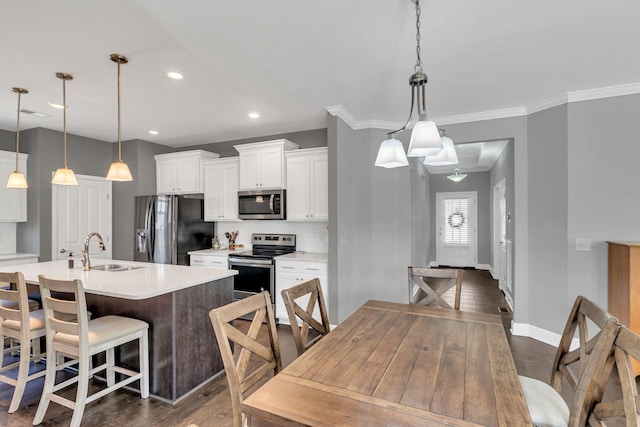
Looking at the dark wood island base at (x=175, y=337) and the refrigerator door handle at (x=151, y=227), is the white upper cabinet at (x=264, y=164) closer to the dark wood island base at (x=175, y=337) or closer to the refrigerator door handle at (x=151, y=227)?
the refrigerator door handle at (x=151, y=227)

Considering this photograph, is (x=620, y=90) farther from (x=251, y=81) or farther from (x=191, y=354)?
(x=191, y=354)

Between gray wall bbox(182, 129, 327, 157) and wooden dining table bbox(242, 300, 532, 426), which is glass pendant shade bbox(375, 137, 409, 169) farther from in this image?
gray wall bbox(182, 129, 327, 157)

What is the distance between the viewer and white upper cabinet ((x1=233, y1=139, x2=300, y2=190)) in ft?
14.0

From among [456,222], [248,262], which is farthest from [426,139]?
[456,222]

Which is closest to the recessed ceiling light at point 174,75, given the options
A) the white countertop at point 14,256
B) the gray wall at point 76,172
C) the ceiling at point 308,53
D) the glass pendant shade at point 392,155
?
the ceiling at point 308,53

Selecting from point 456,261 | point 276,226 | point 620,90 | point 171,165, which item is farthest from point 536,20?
point 456,261

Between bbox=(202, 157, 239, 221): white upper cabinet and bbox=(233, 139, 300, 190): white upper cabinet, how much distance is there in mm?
262

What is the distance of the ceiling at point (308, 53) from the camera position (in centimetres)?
191

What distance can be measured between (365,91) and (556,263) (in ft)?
8.78

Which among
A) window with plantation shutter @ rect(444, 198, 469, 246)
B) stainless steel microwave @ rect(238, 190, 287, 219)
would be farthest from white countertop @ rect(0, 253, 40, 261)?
window with plantation shutter @ rect(444, 198, 469, 246)

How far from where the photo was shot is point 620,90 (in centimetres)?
298

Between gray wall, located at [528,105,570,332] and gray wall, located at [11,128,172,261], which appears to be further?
gray wall, located at [11,128,172,261]

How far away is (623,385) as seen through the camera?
107 cm

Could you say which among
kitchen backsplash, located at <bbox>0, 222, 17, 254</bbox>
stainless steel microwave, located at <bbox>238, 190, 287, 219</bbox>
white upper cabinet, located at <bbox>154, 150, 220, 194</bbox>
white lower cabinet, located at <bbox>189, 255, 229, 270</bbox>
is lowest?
white lower cabinet, located at <bbox>189, 255, 229, 270</bbox>
